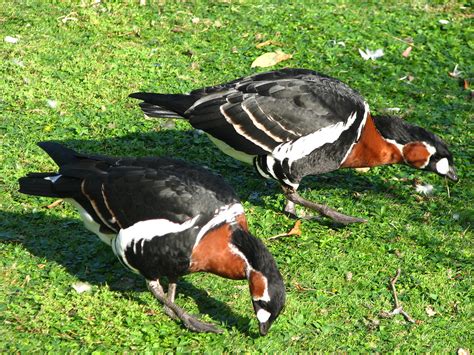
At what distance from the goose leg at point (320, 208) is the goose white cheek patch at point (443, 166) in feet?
2.94

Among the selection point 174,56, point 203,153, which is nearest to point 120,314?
point 203,153

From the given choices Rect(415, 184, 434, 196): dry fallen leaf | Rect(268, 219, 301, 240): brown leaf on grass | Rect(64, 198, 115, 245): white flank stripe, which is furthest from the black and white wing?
Rect(64, 198, 115, 245): white flank stripe

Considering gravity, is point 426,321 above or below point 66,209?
below

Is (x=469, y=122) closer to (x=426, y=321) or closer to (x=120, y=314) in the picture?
(x=426, y=321)

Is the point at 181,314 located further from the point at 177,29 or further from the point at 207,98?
the point at 177,29

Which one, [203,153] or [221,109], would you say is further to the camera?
[203,153]

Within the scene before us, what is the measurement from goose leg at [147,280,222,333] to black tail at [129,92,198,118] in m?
1.84

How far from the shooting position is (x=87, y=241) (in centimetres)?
659

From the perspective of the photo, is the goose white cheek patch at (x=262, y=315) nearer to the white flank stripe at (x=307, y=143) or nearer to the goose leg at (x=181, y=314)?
the goose leg at (x=181, y=314)

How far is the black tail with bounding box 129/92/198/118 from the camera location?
700 cm

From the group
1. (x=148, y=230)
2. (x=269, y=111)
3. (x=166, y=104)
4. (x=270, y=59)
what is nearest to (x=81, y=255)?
(x=148, y=230)

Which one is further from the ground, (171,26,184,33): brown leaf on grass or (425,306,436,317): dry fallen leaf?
(171,26,184,33): brown leaf on grass

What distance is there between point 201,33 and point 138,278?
4586 millimetres

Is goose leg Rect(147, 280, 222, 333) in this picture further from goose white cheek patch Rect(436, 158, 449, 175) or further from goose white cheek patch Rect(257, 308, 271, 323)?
goose white cheek patch Rect(436, 158, 449, 175)
